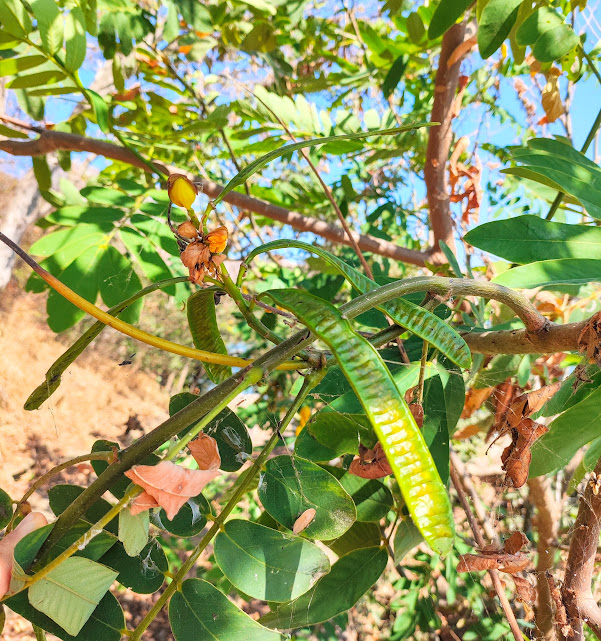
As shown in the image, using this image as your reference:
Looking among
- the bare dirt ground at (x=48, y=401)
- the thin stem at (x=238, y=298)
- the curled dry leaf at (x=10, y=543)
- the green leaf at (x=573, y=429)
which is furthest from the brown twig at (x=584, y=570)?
the bare dirt ground at (x=48, y=401)

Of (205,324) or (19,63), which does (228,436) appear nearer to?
(205,324)

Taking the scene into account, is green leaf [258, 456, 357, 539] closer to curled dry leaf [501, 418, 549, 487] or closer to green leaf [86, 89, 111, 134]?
curled dry leaf [501, 418, 549, 487]

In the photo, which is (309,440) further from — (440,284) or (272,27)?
(272,27)

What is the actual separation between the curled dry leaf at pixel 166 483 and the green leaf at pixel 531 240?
33cm

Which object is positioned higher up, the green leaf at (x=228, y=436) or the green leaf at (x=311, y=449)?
the green leaf at (x=228, y=436)

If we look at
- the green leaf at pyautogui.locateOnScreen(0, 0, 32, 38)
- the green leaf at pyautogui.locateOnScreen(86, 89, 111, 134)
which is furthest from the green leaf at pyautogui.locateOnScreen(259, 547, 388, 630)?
the green leaf at pyautogui.locateOnScreen(0, 0, 32, 38)

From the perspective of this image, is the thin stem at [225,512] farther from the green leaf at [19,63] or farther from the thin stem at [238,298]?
the green leaf at [19,63]

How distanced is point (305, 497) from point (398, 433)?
0.17m

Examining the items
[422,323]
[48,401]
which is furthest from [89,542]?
[48,401]

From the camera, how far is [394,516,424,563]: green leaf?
1.80 ft

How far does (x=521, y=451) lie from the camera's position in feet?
1.39

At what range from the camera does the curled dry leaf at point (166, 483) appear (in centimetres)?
25

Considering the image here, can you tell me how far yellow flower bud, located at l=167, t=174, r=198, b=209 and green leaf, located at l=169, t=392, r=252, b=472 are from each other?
6.6 inches

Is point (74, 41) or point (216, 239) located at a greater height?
point (74, 41)
